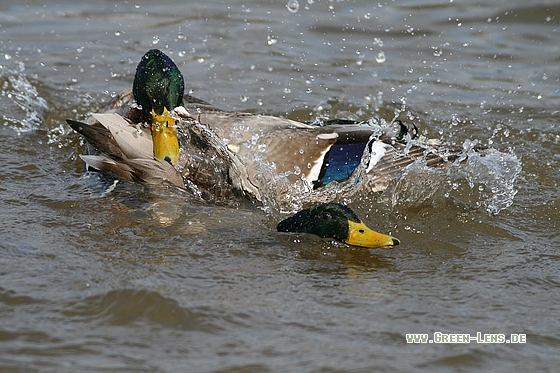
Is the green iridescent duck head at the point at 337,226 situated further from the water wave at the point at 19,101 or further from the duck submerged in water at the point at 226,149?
the water wave at the point at 19,101

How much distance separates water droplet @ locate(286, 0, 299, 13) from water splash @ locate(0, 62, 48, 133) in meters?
3.18

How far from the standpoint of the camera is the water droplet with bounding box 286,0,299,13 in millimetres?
8750

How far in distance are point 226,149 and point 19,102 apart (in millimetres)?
2367

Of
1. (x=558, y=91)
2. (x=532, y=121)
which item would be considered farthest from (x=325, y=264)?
(x=558, y=91)

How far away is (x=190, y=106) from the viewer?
221 inches

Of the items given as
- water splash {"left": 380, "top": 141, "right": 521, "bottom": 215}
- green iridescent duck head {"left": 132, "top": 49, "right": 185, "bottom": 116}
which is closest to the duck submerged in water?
green iridescent duck head {"left": 132, "top": 49, "right": 185, "bottom": 116}

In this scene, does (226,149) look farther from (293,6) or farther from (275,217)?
(293,6)

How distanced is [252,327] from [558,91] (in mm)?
4943

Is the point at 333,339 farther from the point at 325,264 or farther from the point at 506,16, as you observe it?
the point at 506,16

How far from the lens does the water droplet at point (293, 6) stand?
875cm

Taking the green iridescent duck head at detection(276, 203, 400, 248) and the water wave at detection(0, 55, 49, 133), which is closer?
the green iridescent duck head at detection(276, 203, 400, 248)

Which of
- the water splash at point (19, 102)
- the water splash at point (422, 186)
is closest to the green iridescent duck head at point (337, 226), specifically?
the water splash at point (422, 186)

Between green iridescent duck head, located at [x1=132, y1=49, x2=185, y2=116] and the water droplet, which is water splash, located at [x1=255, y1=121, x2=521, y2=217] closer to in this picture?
green iridescent duck head, located at [x1=132, y1=49, x2=185, y2=116]

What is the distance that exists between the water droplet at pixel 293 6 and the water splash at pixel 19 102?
3179 mm
